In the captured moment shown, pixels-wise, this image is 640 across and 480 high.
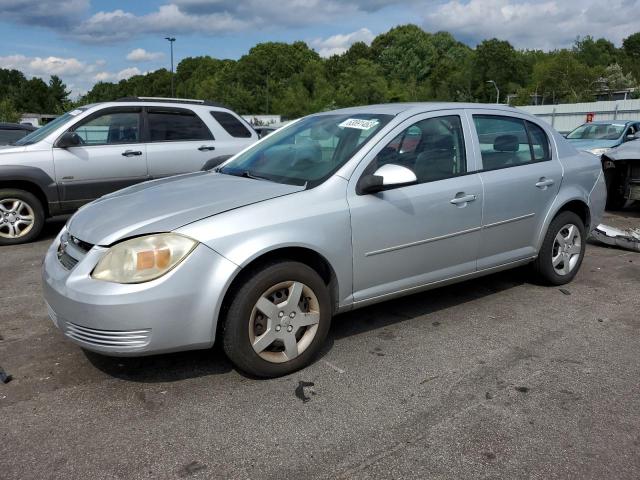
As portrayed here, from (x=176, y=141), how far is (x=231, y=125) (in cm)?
89

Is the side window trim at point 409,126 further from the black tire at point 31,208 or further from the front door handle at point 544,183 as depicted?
the black tire at point 31,208

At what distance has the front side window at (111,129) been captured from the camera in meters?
7.41

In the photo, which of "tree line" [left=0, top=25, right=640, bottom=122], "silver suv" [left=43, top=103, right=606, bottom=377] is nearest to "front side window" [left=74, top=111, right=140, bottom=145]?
"silver suv" [left=43, top=103, right=606, bottom=377]

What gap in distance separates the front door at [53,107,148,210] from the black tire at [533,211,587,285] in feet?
16.5

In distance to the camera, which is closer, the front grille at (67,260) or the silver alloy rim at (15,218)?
the front grille at (67,260)

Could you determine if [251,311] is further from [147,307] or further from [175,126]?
[175,126]

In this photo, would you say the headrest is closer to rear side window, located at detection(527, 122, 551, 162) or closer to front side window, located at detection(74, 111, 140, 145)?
rear side window, located at detection(527, 122, 551, 162)

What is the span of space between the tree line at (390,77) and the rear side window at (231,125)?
207 feet

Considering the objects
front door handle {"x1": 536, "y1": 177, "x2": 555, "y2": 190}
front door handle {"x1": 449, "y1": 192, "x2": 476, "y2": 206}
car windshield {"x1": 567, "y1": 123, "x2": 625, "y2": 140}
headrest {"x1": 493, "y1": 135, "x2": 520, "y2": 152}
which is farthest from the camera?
car windshield {"x1": 567, "y1": 123, "x2": 625, "y2": 140}

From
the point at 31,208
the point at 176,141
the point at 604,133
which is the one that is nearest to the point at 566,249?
the point at 176,141

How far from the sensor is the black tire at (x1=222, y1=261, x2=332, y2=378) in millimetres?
3201

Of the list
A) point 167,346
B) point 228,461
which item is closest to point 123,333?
point 167,346

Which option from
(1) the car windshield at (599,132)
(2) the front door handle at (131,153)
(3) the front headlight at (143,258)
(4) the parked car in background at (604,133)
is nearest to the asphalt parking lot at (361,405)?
(3) the front headlight at (143,258)

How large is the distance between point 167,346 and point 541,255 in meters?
3.33
